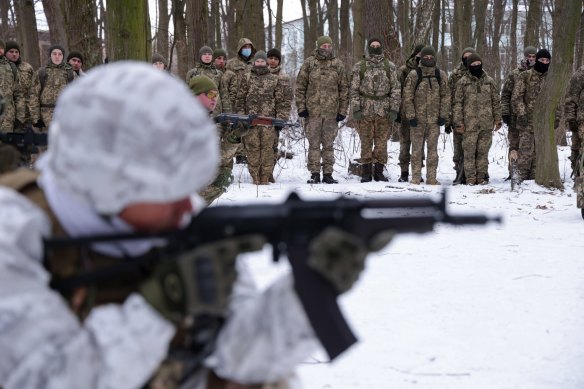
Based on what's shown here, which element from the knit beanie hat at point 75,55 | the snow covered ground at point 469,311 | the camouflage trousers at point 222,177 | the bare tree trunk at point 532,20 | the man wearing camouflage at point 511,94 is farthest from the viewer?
the bare tree trunk at point 532,20

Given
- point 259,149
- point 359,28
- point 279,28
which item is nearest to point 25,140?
point 259,149

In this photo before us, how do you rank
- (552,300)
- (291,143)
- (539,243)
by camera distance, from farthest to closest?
1. (291,143)
2. (539,243)
3. (552,300)

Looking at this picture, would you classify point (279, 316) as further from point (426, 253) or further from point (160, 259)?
point (426, 253)

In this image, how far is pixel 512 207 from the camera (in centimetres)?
795

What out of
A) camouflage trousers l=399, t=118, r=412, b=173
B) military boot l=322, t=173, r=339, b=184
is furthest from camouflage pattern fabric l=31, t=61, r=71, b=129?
camouflage trousers l=399, t=118, r=412, b=173

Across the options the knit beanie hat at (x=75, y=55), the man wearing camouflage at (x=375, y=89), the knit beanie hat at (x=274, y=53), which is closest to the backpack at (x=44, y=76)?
the knit beanie hat at (x=75, y=55)

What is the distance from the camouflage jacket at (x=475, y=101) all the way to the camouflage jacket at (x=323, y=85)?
173cm

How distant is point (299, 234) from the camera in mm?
1488

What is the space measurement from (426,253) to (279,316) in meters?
4.25

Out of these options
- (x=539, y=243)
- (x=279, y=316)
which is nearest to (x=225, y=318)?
(x=279, y=316)

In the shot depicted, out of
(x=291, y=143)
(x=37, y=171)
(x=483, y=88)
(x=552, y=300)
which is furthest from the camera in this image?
(x=291, y=143)

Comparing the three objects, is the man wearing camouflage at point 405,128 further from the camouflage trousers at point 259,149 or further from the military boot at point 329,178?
the camouflage trousers at point 259,149

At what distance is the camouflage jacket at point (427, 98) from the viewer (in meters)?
9.75

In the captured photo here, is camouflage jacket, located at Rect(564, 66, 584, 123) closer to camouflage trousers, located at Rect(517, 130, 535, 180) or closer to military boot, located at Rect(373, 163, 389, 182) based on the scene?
camouflage trousers, located at Rect(517, 130, 535, 180)
